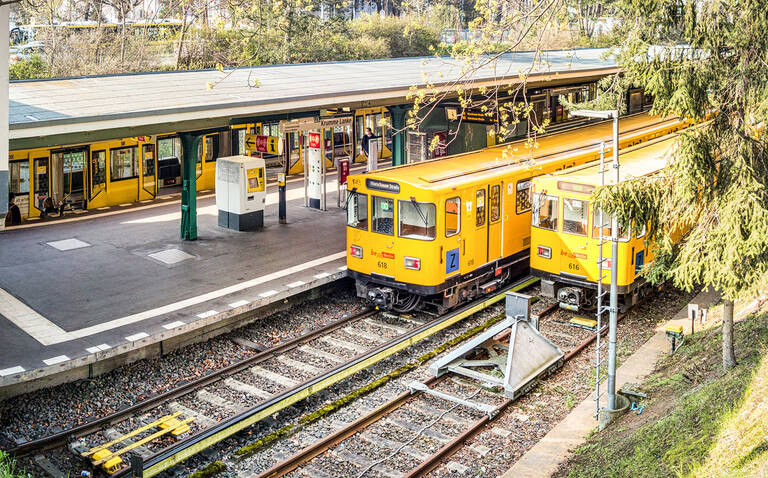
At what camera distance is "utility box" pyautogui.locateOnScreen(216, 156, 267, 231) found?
2059cm

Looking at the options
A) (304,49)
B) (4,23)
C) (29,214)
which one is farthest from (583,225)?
(304,49)

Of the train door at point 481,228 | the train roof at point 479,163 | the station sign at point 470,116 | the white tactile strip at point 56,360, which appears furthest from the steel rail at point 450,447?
the station sign at point 470,116

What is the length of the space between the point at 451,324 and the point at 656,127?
1108cm

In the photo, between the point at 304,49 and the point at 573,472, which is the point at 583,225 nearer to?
the point at 573,472

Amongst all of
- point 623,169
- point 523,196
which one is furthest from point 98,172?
point 623,169

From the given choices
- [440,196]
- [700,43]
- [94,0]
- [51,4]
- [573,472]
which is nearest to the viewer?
[573,472]

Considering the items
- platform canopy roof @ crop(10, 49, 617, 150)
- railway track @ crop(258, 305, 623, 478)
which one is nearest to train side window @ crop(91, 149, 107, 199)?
platform canopy roof @ crop(10, 49, 617, 150)

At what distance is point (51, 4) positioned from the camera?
37562mm

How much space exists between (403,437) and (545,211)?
257 inches

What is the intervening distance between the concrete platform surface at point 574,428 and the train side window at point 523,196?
3.92 m

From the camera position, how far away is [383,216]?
51.7ft

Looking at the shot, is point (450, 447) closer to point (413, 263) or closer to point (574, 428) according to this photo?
point (574, 428)

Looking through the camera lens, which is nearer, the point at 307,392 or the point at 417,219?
the point at 307,392

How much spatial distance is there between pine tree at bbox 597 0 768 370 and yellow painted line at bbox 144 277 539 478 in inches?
186
